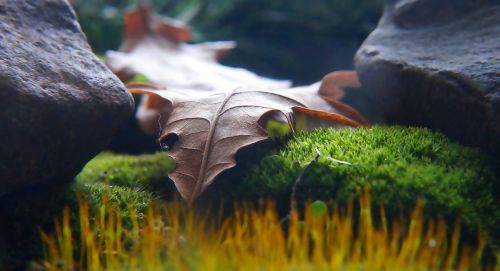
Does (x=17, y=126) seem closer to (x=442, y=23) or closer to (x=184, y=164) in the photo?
(x=184, y=164)

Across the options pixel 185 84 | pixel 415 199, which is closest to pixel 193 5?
pixel 185 84

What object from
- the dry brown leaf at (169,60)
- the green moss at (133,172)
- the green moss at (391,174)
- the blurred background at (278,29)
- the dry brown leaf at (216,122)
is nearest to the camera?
the green moss at (391,174)

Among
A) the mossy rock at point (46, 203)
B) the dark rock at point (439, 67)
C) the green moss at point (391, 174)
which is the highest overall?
the dark rock at point (439, 67)

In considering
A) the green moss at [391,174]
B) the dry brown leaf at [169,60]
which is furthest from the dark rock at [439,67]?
the dry brown leaf at [169,60]

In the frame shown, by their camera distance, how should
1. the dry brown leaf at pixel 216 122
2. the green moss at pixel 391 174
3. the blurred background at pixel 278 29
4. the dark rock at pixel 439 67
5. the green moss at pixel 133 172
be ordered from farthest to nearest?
the blurred background at pixel 278 29 < the green moss at pixel 133 172 < the dark rock at pixel 439 67 < the dry brown leaf at pixel 216 122 < the green moss at pixel 391 174

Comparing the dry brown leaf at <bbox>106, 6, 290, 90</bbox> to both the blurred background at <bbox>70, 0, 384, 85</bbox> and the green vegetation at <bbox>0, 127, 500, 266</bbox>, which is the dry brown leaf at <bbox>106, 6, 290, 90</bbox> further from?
the blurred background at <bbox>70, 0, 384, 85</bbox>

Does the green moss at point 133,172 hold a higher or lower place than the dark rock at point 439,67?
lower

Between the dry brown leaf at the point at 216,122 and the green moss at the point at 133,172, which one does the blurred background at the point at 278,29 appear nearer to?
the green moss at the point at 133,172
